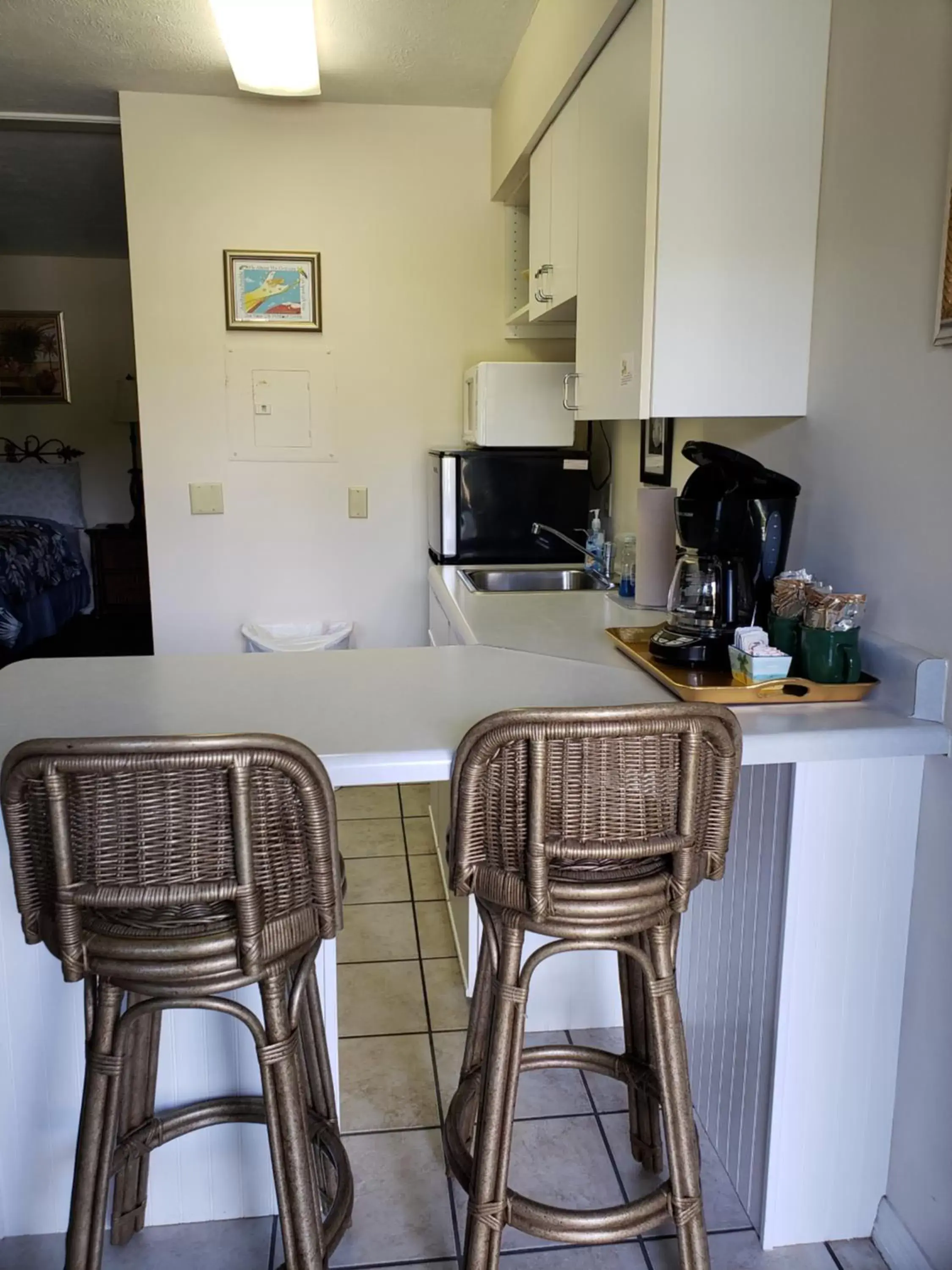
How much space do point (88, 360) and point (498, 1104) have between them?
619cm

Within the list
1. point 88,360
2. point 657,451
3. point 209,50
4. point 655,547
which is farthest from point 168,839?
point 88,360

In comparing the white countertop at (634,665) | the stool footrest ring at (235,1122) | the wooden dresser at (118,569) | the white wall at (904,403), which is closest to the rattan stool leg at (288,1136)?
the stool footrest ring at (235,1122)

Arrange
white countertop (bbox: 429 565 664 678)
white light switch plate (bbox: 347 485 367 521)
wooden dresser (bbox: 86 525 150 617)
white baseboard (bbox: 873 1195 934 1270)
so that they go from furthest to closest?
wooden dresser (bbox: 86 525 150 617) < white light switch plate (bbox: 347 485 367 521) < white countertop (bbox: 429 565 664 678) < white baseboard (bbox: 873 1195 934 1270)

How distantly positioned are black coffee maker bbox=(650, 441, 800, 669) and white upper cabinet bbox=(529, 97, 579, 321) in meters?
0.83

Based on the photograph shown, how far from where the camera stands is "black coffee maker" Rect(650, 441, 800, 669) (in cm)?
171

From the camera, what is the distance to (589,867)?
1250 mm

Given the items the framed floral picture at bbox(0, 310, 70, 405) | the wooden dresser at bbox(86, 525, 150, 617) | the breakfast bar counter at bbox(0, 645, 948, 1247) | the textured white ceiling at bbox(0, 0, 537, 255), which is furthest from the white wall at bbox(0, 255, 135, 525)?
the breakfast bar counter at bbox(0, 645, 948, 1247)

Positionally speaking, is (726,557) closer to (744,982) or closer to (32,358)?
(744,982)

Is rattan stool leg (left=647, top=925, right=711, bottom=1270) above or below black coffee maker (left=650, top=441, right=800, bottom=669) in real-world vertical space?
below

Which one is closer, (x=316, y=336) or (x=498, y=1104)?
(x=498, y=1104)

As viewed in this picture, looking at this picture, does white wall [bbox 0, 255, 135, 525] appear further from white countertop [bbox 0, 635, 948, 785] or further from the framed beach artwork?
white countertop [bbox 0, 635, 948, 785]

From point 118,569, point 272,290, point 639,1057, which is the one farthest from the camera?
point 118,569

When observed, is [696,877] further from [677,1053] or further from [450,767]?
[450,767]

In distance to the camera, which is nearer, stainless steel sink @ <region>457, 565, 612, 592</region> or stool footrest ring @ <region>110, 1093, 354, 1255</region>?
stool footrest ring @ <region>110, 1093, 354, 1255</region>
